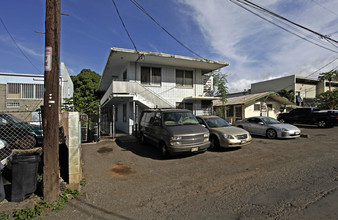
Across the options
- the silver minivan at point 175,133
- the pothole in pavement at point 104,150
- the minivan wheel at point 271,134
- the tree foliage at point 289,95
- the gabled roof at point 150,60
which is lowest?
the pothole in pavement at point 104,150

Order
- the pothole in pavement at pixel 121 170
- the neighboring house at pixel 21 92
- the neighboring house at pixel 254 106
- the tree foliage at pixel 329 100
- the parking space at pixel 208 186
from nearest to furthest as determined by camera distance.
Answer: the parking space at pixel 208 186 → the pothole in pavement at pixel 121 170 → the neighboring house at pixel 21 92 → the neighboring house at pixel 254 106 → the tree foliage at pixel 329 100

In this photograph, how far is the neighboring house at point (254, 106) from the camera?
1897cm

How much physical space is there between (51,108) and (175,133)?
3.92 meters

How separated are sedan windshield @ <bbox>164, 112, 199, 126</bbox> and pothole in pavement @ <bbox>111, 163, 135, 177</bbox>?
236 cm

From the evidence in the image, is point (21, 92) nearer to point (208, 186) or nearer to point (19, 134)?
point (19, 134)

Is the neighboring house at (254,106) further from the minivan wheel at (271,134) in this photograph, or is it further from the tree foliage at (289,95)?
the minivan wheel at (271,134)

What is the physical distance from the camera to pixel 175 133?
20.4 feet

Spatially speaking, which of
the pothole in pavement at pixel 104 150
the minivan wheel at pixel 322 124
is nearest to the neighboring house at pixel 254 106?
the minivan wheel at pixel 322 124

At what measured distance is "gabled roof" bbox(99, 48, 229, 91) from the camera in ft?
38.6

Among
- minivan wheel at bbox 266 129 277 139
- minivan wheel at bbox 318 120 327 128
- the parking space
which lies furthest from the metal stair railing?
minivan wheel at bbox 318 120 327 128

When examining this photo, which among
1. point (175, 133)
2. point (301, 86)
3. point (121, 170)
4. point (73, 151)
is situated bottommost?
point (121, 170)

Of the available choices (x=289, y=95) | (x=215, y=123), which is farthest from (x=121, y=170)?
(x=289, y=95)

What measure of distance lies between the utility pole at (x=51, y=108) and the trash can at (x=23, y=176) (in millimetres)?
375

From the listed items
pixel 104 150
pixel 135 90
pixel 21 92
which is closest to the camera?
pixel 104 150
